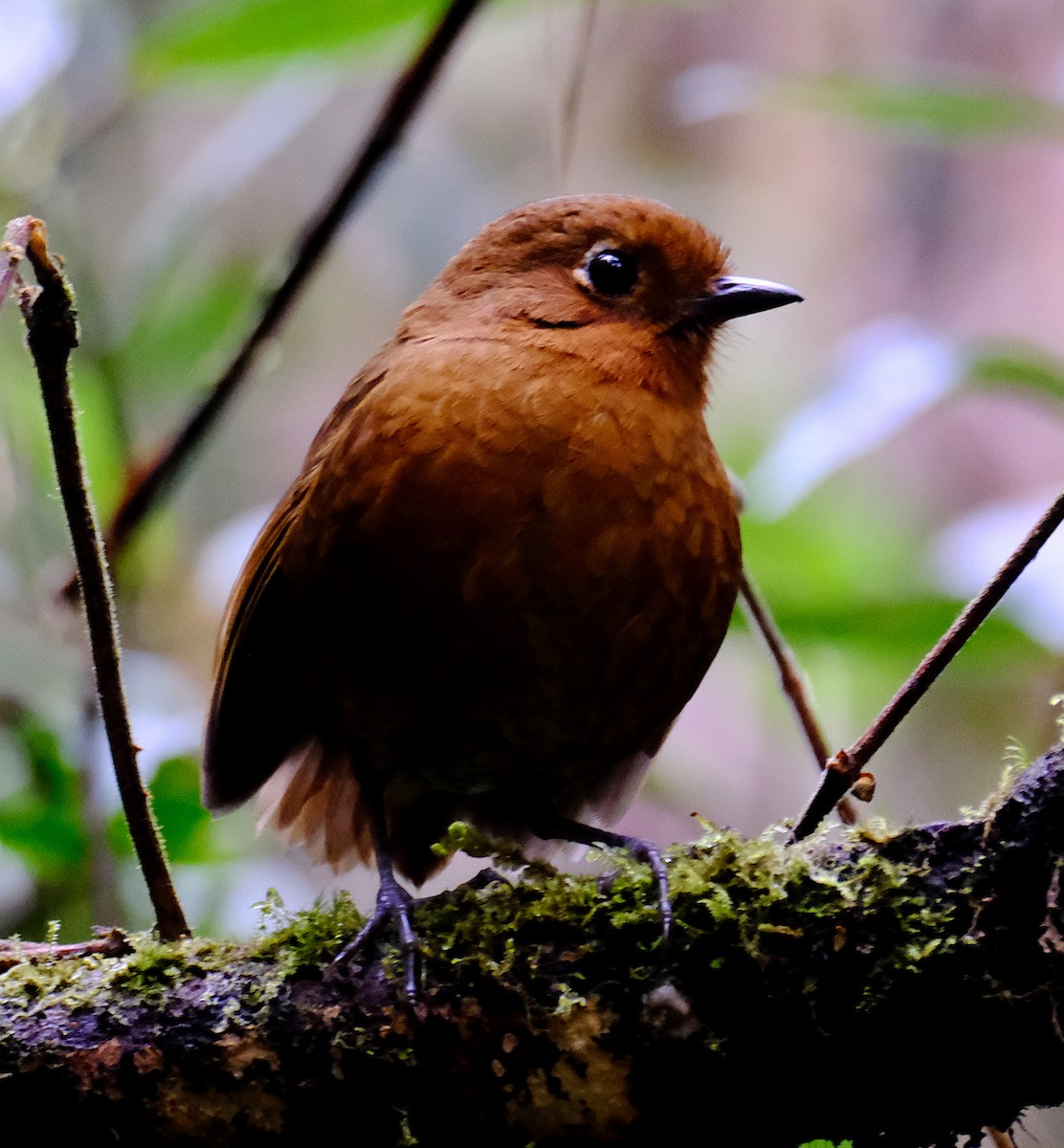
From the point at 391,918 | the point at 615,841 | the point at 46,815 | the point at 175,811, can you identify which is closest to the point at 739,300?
the point at 615,841

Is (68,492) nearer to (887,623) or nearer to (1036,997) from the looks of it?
(1036,997)

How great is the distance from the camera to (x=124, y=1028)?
1759 mm

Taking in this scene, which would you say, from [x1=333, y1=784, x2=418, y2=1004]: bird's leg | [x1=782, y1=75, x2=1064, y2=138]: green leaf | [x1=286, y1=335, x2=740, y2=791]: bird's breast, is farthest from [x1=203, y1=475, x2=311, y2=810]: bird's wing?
[x1=782, y1=75, x2=1064, y2=138]: green leaf

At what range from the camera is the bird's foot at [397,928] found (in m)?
1.77

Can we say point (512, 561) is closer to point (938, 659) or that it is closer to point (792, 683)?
point (792, 683)

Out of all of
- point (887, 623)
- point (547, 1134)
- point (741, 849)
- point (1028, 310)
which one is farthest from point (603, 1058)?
point (1028, 310)

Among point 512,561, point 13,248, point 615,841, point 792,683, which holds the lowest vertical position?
point 615,841

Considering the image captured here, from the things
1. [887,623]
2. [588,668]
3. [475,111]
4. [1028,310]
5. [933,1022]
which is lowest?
[933,1022]

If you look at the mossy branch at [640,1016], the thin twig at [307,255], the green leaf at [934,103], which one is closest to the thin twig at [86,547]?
the mossy branch at [640,1016]

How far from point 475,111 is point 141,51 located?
508cm

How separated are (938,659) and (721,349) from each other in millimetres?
1151

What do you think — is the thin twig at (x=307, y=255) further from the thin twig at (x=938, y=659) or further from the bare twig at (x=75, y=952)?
the thin twig at (x=938, y=659)

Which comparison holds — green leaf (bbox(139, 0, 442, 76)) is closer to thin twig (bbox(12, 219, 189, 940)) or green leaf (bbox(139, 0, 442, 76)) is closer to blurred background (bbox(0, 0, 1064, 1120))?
blurred background (bbox(0, 0, 1064, 1120))

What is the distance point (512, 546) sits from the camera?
2.11m
